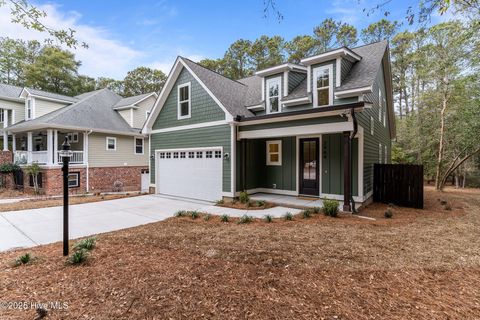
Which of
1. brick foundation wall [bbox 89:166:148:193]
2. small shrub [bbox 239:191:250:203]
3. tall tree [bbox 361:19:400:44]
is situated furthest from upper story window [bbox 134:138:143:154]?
tall tree [bbox 361:19:400:44]

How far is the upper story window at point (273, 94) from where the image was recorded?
1016cm

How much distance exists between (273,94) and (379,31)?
627 inches

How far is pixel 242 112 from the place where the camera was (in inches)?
393

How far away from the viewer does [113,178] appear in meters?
16.0

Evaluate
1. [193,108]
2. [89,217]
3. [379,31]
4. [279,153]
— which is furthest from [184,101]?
[379,31]

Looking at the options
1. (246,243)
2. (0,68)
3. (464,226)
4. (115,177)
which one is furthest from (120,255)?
(0,68)

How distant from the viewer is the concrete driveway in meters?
5.27

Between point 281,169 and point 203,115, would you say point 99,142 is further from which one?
point 281,169

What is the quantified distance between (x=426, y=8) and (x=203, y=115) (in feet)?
26.3

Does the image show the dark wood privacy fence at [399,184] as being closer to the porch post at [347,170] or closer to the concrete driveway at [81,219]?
the porch post at [347,170]

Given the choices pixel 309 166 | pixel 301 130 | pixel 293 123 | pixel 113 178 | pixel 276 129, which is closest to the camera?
pixel 301 130

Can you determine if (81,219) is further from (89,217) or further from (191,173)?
(191,173)

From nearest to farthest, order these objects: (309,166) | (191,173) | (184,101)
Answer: (309,166)
(191,173)
(184,101)

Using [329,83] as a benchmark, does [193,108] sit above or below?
below
